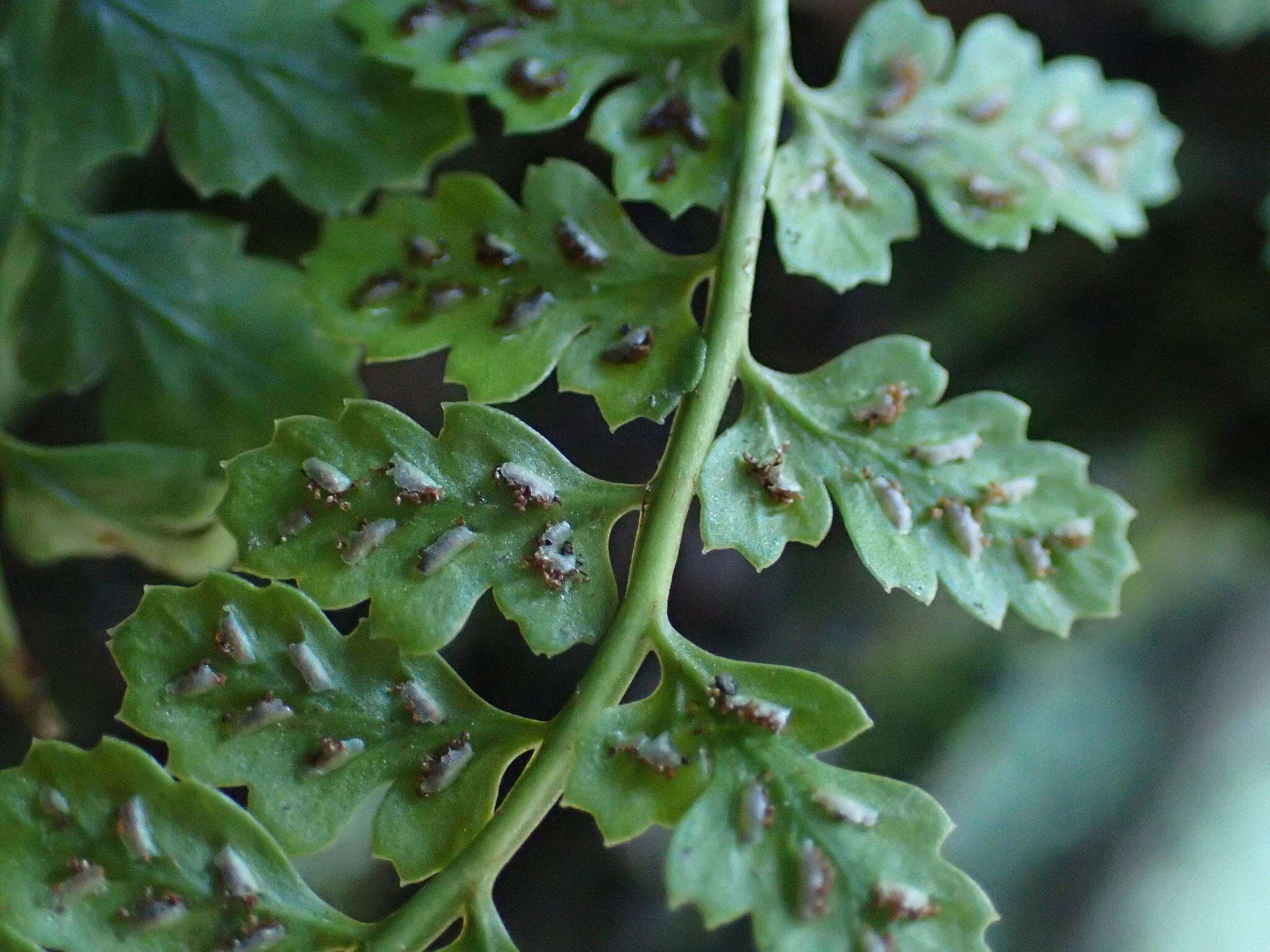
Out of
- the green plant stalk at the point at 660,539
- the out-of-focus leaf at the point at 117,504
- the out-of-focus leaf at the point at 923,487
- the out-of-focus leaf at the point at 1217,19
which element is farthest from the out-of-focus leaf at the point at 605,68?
the out-of-focus leaf at the point at 1217,19

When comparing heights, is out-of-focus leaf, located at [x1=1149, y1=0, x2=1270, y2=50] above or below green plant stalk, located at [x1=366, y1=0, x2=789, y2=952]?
above

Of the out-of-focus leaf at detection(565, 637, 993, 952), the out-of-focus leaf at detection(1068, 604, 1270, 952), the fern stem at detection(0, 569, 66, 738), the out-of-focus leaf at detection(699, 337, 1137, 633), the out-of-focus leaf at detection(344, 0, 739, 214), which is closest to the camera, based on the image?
the out-of-focus leaf at detection(565, 637, 993, 952)

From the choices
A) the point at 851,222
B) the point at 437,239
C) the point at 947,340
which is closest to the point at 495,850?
the point at 437,239

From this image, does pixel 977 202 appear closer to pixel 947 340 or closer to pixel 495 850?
pixel 947 340

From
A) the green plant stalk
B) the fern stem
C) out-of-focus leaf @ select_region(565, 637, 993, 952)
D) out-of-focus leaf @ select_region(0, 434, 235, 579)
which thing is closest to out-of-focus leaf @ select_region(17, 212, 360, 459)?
out-of-focus leaf @ select_region(0, 434, 235, 579)

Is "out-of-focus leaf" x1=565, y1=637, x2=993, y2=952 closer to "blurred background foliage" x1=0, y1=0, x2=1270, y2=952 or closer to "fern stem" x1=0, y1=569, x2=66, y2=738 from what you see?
"blurred background foliage" x1=0, y1=0, x2=1270, y2=952

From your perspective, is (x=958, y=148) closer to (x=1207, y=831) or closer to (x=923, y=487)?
(x=923, y=487)
